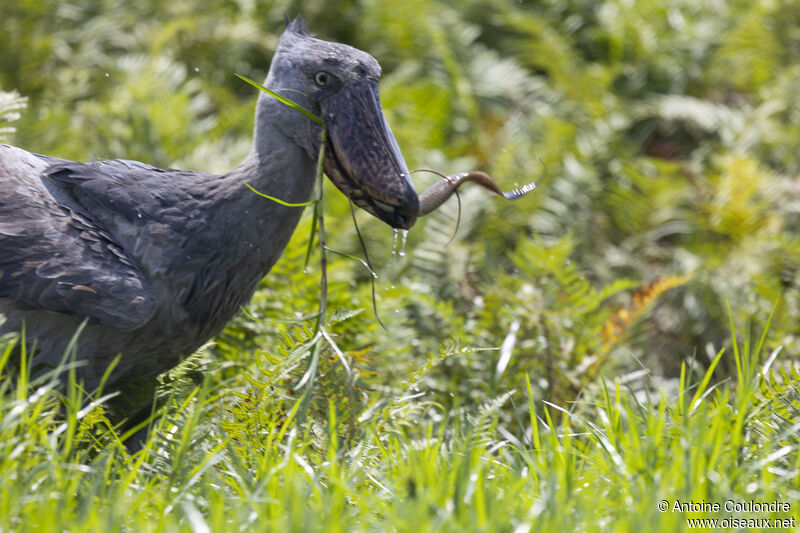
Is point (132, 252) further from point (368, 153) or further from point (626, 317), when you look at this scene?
point (626, 317)

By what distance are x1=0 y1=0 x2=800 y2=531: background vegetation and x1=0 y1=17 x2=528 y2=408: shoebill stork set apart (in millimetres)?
220

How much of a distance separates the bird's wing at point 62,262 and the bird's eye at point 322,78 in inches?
33.6

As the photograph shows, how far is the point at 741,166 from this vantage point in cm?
618

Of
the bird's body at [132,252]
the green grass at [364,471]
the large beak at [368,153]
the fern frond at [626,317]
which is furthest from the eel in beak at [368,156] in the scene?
the fern frond at [626,317]

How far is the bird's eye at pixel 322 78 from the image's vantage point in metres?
2.93

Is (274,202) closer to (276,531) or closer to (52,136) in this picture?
(276,531)

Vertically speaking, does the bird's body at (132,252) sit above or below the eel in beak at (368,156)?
below

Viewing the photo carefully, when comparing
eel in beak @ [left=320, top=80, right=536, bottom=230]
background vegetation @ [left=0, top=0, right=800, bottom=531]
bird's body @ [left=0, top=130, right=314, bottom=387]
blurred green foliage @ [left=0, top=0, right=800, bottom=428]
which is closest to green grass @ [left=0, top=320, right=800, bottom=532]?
background vegetation @ [left=0, top=0, right=800, bottom=531]

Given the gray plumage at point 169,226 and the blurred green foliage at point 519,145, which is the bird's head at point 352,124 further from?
the blurred green foliage at point 519,145

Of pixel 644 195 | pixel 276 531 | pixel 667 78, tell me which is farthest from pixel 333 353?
pixel 667 78

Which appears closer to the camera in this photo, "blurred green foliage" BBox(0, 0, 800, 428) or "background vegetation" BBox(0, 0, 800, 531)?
"background vegetation" BBox(0, 0, 800, 531)

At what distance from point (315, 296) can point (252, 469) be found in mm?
1386

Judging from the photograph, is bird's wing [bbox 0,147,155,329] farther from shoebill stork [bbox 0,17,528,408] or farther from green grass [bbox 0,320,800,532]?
green grass [bbox 0,320,800,532]

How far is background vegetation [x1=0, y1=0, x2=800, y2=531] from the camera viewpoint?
99.0 inches
